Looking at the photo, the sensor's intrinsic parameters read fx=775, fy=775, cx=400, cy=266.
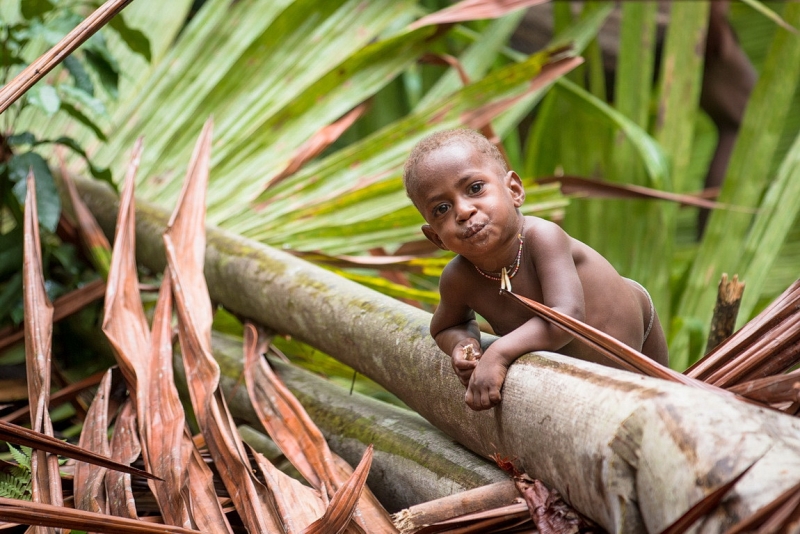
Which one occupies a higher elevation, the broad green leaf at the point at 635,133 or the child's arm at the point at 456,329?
the broad green leaf at the point at 635,133

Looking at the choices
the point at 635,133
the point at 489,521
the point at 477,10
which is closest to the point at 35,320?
the point at 489,521

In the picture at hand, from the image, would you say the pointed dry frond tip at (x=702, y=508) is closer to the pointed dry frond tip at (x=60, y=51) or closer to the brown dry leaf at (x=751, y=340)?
the brown dry leaf at (x=751, y=340)

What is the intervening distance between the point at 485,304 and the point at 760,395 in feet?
1.90

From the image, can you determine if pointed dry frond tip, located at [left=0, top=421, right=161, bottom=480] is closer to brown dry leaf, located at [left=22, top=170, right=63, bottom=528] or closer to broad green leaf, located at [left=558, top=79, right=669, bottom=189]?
brown dry leaf, located at [left=22, top=170, right=63, bottom=528]

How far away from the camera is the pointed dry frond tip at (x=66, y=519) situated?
3.05 feet

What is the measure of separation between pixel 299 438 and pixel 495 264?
476 millimetres

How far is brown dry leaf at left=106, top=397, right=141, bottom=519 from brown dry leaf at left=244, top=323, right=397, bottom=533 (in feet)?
0.77

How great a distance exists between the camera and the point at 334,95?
2463 millimetres

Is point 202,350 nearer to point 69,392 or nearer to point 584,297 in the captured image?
point 69,392

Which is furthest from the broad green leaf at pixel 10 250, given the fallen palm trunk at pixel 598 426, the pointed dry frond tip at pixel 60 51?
the pointed dry frond tip at pixel 60 51

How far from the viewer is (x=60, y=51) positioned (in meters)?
1.11

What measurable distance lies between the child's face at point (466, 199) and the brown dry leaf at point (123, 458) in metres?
0.66

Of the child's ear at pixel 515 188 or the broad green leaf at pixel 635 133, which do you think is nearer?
the child's ear at pixel 515 188

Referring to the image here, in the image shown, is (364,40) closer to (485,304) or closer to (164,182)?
(164,182)
